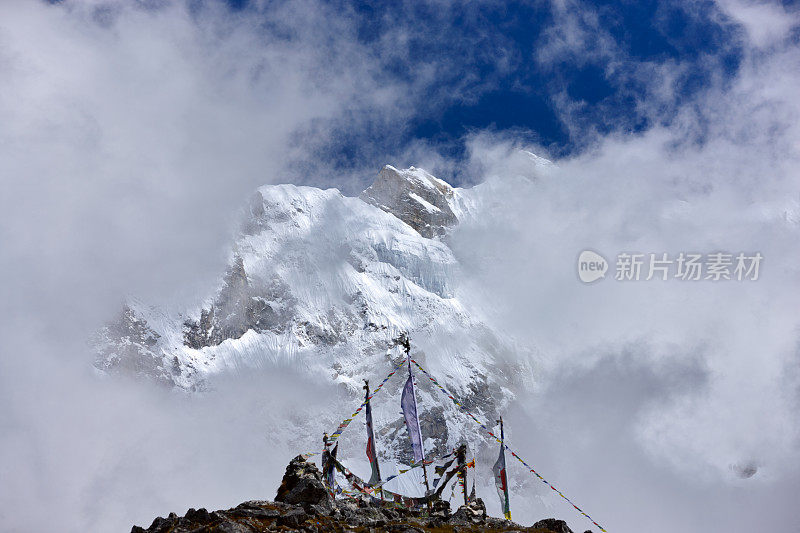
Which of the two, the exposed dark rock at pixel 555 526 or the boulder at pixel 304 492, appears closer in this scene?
the exposed dark rock at pixel 555 526

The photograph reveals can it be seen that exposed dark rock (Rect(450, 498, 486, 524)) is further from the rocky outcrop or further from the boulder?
the boulder

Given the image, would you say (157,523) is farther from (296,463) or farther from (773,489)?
(773,489)

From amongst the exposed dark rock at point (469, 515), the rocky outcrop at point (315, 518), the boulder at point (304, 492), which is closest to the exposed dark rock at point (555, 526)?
the rocky outcrop at point (315, 518)

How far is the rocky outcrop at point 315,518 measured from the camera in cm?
2133

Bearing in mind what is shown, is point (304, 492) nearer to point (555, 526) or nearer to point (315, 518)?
point (315, 518)

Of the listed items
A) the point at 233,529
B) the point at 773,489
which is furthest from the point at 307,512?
the point at 773,489

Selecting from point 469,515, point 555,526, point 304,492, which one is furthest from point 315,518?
point 555,526

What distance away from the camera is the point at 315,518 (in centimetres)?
2292

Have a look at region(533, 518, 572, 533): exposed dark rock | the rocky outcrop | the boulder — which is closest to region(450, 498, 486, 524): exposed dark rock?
the rocky outcrop

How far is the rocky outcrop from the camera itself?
70.0 feet

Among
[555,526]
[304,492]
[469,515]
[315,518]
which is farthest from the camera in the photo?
[304,492]

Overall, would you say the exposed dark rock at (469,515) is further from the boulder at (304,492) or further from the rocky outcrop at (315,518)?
the boulder at (304,492)

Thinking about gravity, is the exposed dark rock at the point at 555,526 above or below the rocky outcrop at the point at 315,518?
above

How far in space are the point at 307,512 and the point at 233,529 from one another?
4.70m
